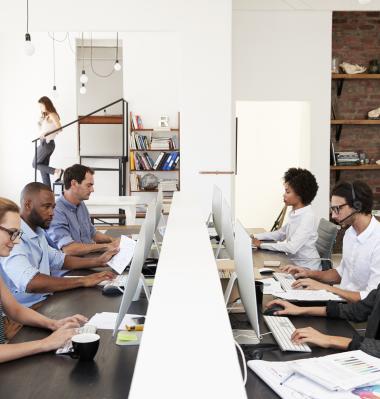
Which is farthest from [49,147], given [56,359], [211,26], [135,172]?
[56,359]

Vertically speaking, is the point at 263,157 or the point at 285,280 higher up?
the point at 263,157

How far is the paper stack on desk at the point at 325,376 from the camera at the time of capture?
1596 millimetres

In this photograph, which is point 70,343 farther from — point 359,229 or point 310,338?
point 359,229

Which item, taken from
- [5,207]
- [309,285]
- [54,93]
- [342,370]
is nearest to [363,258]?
[309,285]

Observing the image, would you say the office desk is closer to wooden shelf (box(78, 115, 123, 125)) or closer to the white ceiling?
the white ceiling

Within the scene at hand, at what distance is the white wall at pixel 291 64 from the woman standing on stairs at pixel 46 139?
296cm

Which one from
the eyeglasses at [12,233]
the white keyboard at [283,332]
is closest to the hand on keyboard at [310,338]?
the white keyboard at [283,332]

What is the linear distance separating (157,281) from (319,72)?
5.91 metres

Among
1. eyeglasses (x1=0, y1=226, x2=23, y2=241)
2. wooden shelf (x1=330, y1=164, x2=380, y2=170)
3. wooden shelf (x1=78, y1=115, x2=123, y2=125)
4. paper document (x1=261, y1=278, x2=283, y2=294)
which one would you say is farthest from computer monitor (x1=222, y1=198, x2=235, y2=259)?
wooden shelf (x1=78, y1=115, x2=123, y2=125)

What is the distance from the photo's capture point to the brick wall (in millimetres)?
7477

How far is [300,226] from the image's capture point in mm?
4160

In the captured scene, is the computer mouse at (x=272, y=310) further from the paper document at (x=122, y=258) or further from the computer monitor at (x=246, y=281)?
the paper document at (x=122, y=258)

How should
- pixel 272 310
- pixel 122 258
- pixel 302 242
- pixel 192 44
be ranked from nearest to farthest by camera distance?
pixel 272 310 < pixel 122 258 < pixel 302 242 < pixel 192 44

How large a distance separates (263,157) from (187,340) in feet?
21.1
